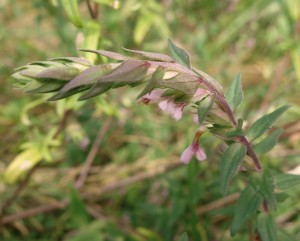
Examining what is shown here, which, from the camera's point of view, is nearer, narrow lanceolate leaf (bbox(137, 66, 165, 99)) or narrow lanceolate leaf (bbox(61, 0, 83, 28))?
narrow lanceolate leaf (bbox(137, 66, 165, 99))

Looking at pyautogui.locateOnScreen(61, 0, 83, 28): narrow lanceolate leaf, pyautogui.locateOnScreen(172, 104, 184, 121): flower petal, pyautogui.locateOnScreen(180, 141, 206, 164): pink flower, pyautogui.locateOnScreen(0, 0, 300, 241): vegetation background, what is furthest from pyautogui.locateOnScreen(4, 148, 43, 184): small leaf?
pyautogui.locateOnScreen(172, 104, 184, 121): flower petal

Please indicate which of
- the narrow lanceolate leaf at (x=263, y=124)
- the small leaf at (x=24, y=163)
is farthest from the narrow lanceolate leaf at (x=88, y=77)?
the small leaf at (x=24, y=163)

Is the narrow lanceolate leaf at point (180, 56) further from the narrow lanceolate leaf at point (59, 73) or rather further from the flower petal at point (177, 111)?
the narrow lanceolate leaf at point (59, 73)

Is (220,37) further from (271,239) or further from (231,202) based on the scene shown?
(271,239)

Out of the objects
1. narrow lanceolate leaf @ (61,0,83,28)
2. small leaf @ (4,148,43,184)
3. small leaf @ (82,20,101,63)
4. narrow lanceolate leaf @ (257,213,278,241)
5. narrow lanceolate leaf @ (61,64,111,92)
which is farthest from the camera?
small leaf @ (4,148,43,184)

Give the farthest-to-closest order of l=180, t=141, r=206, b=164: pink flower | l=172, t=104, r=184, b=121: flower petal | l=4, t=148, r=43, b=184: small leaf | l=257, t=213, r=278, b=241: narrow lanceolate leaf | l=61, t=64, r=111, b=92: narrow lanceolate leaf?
1. l=4, t=148, r=43, b=184: small leaf
2. l=257, t=213, r=278, b=241: narrow lanceolate leaf
3. l=180, t=141, r=206, b=164: pink flower
4. l=172, t=104, r=184, b=121: flower petal
5. l=61, t=64, r=111, b=92: narrow lanceolate leaf

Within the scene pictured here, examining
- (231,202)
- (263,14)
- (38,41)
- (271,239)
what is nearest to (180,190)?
(231,202)

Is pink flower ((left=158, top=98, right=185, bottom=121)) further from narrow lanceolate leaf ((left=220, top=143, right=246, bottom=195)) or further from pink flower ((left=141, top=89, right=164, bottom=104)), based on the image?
narrow lanceolate leaf ((left=220, top=143, right=246, bottom=195))
